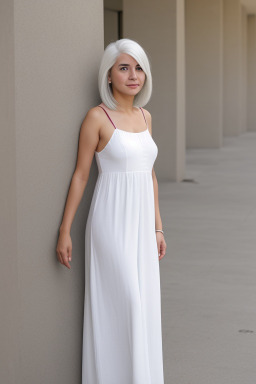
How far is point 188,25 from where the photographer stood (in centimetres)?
1772

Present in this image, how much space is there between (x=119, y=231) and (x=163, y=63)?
30.1 feet

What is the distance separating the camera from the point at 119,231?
308 centimetres

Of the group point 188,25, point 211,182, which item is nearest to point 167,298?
point 211,182

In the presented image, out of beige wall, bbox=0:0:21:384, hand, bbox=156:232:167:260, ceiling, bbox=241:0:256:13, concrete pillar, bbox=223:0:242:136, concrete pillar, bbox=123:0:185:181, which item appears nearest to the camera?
beige wall, bbox=0:0:21:384

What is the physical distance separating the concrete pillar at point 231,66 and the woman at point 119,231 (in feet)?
65.7

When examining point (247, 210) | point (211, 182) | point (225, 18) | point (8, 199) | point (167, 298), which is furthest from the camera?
point (225, 18)

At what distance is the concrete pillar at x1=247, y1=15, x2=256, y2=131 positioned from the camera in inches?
1145

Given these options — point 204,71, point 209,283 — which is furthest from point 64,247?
point 204,71

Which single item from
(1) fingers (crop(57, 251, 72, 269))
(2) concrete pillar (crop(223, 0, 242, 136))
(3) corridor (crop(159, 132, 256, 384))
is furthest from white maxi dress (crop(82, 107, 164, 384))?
(2) concrete pillar (crop(223, 0, 242, 136))

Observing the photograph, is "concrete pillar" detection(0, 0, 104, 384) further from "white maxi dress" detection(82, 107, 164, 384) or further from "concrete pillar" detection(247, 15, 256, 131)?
"concrete pillar" detection(247, 15, 256, 131)

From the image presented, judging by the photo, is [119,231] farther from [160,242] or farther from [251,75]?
[251,75]

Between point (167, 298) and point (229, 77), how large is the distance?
727 inches

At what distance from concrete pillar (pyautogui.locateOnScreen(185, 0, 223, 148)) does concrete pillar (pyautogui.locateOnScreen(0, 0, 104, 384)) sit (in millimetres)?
14826

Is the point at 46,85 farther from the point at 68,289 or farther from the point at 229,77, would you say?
the point at 229,77
